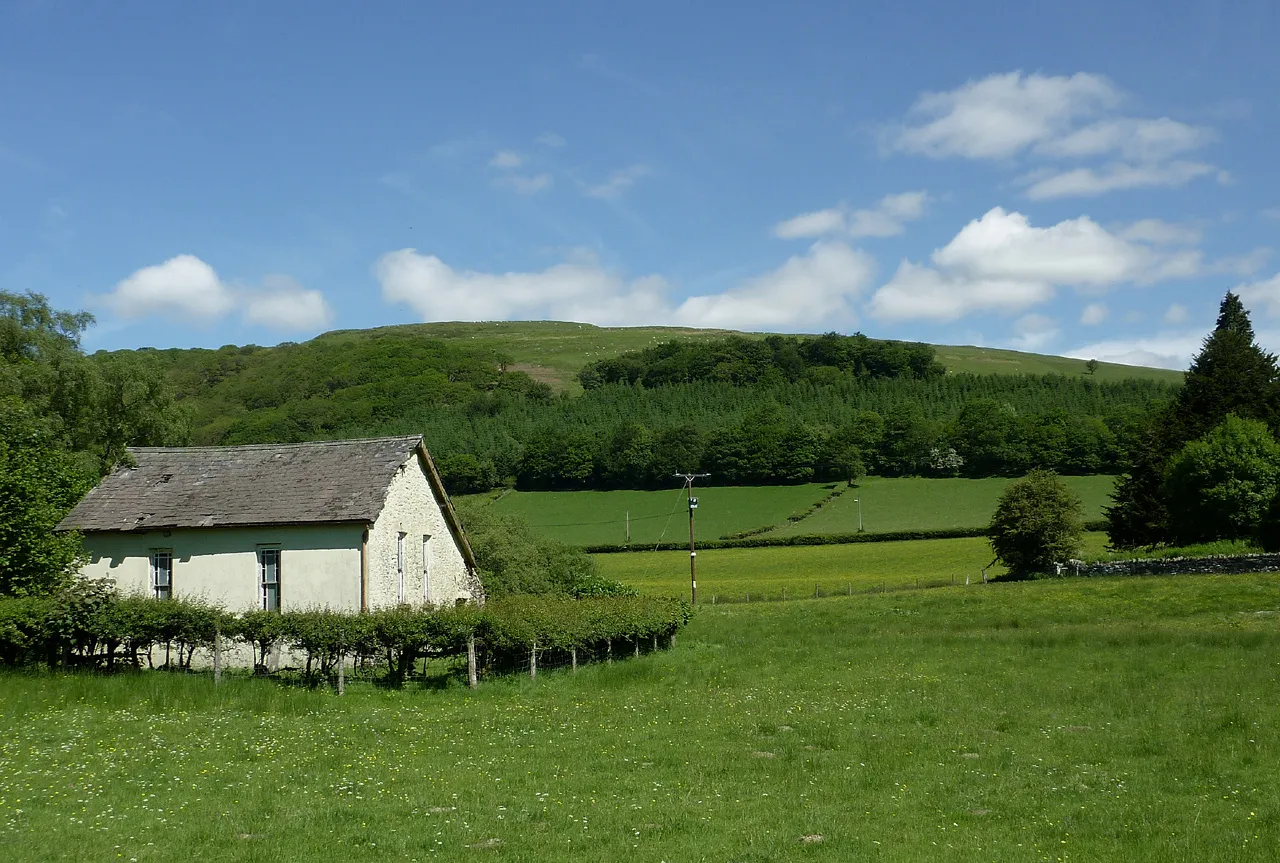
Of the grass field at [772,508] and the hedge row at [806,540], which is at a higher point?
the grass field at [772,508]

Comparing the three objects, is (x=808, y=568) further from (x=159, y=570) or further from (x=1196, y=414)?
(x=159, y=570)

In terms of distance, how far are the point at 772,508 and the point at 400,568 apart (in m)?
70.8

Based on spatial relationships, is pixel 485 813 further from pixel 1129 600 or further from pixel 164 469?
pixel 1129 600

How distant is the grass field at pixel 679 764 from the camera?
11047 millimetres

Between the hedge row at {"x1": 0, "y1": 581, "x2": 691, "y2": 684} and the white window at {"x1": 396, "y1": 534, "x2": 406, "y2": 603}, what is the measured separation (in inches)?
294

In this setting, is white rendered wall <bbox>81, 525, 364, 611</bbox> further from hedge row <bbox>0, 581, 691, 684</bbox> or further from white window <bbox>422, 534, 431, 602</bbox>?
hedge row <bbox>0, 581, 691, 684</bbox>

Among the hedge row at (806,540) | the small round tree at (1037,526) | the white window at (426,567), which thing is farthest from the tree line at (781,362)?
the white window at (426,567)

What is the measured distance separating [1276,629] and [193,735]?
31.4m

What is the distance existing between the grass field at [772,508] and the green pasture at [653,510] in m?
0.10

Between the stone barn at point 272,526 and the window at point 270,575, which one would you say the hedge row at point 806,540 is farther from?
the window at point 270,575

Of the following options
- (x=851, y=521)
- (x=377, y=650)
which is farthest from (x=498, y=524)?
(x=851, y=521)

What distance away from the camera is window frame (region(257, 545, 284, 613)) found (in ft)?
101

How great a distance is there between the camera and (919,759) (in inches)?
617

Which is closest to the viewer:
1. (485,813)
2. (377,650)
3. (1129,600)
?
(485,813)
